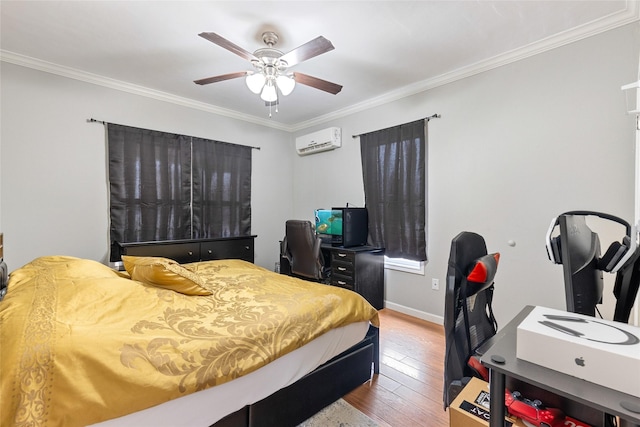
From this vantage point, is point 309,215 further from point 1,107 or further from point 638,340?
point 638,340

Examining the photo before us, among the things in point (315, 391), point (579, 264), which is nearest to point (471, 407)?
point (579, 264)

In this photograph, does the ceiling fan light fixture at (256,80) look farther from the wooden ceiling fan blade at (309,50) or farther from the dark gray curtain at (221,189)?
the dark gray curtain at (221,189)

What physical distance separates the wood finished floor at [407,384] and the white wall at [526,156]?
1.89 ft

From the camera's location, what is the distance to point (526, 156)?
2445 mm

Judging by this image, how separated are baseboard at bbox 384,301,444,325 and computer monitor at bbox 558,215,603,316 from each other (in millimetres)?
1997

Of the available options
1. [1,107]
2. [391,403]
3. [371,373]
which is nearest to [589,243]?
[391,403]

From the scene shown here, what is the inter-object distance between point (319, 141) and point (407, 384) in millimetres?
3141

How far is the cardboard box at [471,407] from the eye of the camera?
98 cm

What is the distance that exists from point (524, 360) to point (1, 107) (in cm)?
402

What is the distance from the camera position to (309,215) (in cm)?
447

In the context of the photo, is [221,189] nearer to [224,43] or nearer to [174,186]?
[174,186]

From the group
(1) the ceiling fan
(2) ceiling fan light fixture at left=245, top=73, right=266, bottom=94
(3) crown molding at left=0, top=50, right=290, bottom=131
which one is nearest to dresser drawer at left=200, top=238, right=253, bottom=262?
(3) crown molding at left=0, top=50, right=290, bottom=131

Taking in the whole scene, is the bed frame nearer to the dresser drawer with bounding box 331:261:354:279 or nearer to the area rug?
the area rug

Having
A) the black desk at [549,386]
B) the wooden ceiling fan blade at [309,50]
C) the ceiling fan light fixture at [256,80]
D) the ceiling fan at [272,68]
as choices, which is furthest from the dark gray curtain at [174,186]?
the black desk at [549,386]
